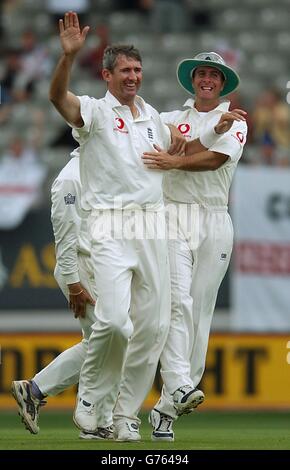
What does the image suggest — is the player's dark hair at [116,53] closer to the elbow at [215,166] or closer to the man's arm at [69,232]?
the elbow at [215,166]

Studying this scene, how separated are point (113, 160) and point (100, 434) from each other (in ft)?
5.20

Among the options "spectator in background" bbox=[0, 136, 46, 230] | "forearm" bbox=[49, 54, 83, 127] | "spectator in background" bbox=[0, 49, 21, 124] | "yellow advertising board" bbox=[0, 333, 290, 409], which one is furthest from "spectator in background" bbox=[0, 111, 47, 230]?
"forearm" bbox=[49, 54, 83, 127]

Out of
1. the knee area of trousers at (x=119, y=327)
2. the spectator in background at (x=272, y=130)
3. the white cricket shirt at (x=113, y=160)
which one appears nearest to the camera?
the knee area of trousers at (x=119, y=327)

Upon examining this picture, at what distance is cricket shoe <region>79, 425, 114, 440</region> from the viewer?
24.9 feet

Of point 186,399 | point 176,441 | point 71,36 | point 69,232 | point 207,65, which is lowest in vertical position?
point 176,441

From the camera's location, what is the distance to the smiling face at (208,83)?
26.7 feet

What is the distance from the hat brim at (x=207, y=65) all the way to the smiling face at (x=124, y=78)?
0.75 m

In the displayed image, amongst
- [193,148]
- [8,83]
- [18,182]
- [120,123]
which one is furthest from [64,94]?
[8,83]

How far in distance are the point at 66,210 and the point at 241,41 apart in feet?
30.8

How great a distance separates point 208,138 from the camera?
7.91 m

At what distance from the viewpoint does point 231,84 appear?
323 inches

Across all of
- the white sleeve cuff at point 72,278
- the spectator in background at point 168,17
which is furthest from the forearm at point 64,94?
the spectator in background at point 168,17

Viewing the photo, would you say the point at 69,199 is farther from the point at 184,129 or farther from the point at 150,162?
the point at 150,162

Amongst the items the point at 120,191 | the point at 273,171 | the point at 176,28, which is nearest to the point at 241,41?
the point at 176,28
